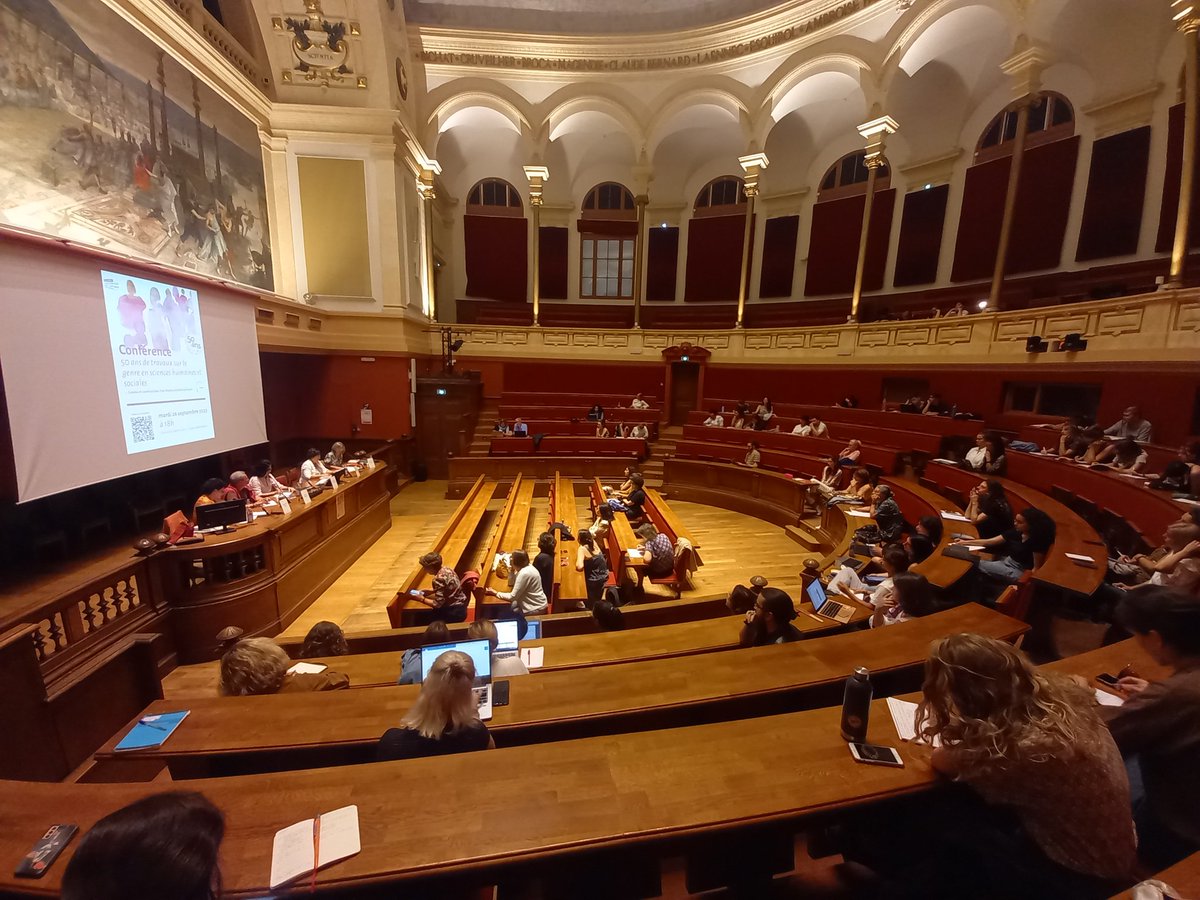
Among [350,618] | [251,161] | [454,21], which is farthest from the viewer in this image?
[454,21]

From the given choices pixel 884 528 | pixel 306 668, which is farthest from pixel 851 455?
pixel 306 668

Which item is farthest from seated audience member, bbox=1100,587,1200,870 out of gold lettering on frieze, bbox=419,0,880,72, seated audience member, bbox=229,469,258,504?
gold lettering on frieze, bbox=419,0,880,72

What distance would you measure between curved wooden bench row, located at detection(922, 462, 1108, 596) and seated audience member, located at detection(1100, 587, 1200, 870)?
1.67 m

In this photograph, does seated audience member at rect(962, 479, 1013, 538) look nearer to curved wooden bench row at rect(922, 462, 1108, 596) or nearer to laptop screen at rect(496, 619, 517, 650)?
curved wooden bench row at rect(922, 462, 1108, 596)

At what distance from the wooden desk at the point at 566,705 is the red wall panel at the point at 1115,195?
1009 cm

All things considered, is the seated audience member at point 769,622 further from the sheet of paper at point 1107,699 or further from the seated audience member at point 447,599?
the seated audience member at point 447,599

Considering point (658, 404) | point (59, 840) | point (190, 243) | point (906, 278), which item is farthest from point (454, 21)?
point (59, 840)

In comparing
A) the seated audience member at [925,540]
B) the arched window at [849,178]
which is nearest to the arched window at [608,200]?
the arched window at [849,178]

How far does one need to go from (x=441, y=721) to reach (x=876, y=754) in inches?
55.0

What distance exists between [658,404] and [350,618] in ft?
28.6

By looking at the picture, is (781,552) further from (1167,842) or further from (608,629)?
(1167,842)

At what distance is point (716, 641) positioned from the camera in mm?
2555

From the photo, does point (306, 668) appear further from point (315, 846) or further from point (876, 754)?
point (876, 754)

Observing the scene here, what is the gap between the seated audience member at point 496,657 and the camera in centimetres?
228
